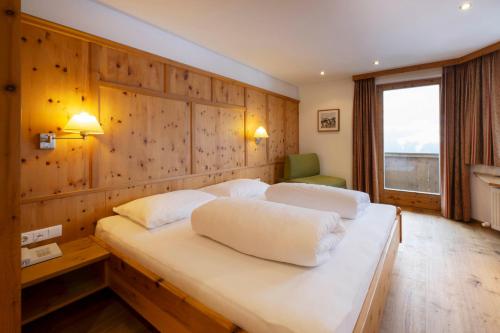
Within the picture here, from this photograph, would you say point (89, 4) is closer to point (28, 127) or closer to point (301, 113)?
point (28, 127)

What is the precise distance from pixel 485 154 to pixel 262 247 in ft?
12.5

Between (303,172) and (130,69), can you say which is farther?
(303,172)

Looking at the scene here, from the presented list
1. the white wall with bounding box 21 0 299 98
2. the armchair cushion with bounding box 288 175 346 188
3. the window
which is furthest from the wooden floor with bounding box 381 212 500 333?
the white wall with bounding box 21 0 299 98

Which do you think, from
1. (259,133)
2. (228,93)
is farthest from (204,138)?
(259,133)

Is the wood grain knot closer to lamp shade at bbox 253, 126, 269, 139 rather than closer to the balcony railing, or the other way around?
lamp shade at bbox 253, 126, 269, 139

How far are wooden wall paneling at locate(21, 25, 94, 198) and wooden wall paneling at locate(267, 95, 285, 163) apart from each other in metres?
2.87

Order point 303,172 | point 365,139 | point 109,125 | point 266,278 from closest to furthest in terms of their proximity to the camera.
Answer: point 266,278, point 109,125, point 365,139, point 303,172

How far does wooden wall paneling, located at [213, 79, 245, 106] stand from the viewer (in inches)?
125

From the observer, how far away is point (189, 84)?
282 centimetres

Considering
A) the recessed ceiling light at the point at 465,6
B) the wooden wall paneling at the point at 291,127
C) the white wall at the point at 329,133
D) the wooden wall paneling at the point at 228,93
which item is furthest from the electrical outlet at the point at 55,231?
the white wall at the point at 329,133

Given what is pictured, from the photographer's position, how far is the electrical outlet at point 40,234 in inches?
69.6

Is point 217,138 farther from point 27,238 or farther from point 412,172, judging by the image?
point 412,172

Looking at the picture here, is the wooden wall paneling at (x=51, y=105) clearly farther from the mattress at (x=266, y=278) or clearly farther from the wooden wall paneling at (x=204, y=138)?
the wooden wall paneling at (x=204, y=138)

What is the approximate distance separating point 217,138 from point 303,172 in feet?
6.51
